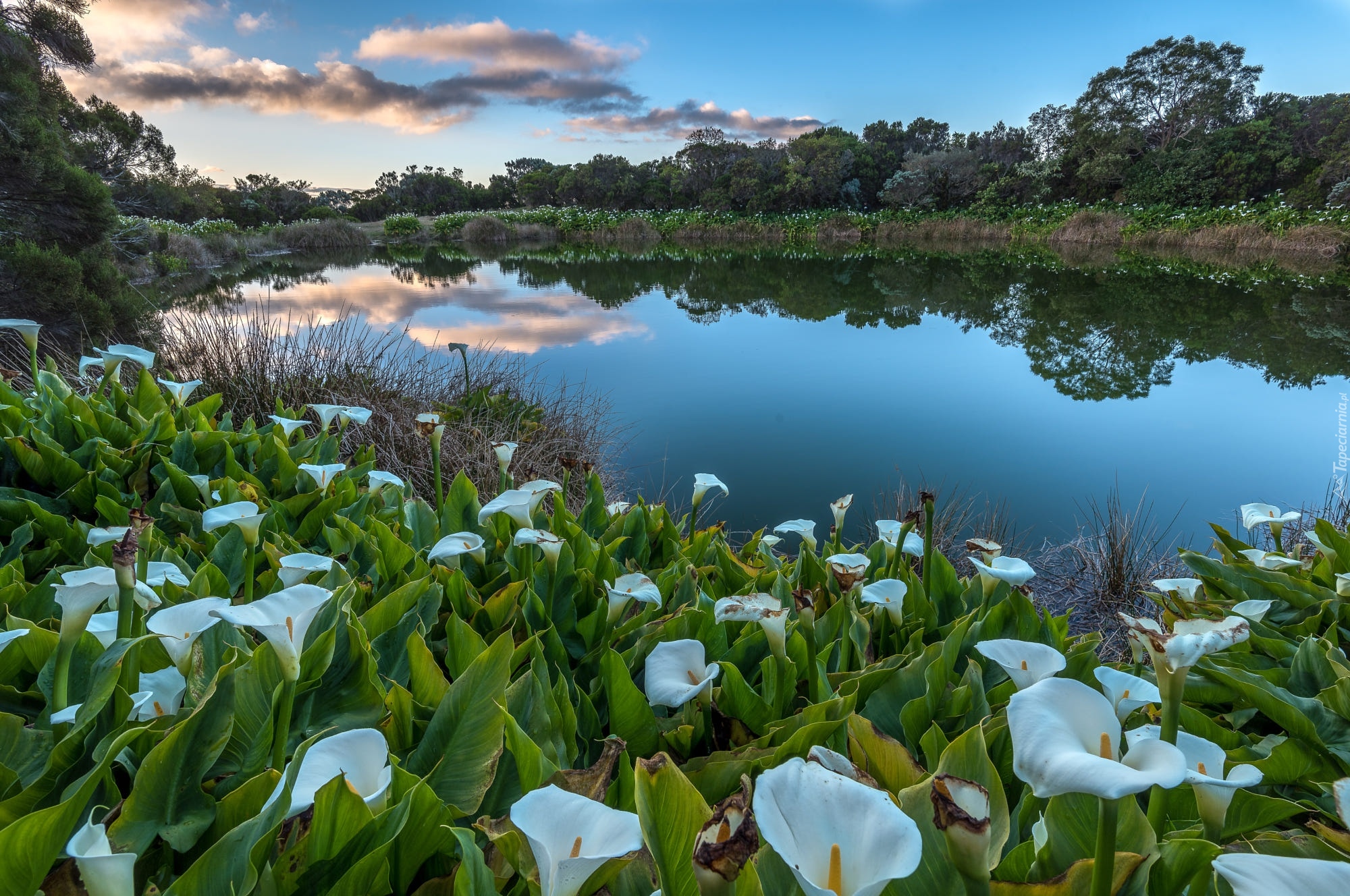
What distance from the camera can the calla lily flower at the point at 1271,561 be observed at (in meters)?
1.90

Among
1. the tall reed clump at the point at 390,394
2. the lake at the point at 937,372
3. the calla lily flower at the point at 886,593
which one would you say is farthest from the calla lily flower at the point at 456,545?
the lake at the point at 937,372

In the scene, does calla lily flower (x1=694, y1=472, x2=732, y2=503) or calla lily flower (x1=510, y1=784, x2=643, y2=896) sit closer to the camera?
calla lily flower (x1=510, y1=784, x2=643, y2=896)

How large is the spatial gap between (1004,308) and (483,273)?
12.0m

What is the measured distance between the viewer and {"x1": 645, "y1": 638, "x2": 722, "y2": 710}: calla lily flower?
1000mm

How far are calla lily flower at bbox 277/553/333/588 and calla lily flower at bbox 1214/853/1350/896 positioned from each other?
116cm

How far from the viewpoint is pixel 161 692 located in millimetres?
988

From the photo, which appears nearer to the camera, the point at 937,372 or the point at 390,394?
the point at 390,394

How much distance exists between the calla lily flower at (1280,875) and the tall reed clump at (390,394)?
3.67 metres

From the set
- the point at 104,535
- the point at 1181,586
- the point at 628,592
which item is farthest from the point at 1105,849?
the point at 104,535

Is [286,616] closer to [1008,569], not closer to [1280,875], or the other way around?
[1280,875]

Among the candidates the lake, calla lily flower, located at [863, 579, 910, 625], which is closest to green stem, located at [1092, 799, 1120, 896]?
calla lily flower, located at [863, 579, 910, 625]

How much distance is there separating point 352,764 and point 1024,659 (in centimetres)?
87

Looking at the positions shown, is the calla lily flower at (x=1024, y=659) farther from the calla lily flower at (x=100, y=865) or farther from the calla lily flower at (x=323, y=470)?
the calla lily flower at (x=323, y=470)

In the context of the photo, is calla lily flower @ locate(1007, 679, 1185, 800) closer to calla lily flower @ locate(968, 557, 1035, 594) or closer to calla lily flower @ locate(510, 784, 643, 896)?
calla lily flower @ locate(510, 784, 643, 896)
